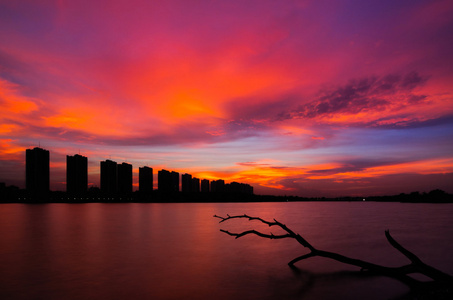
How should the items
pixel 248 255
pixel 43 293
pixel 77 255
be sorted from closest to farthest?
1. pixel 43 293
2. pixel 248 255
3. pixel 77 255

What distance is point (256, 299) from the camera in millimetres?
11133

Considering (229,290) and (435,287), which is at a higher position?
(435,287)

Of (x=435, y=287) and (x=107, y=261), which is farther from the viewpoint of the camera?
(x=107, y=261)

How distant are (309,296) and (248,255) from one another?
9.13 metres

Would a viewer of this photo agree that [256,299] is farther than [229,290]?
No

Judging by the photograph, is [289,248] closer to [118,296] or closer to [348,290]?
[348,290]

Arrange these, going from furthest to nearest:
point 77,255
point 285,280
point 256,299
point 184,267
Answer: point 77,255, point 184,267, point 285,280, point 256,299

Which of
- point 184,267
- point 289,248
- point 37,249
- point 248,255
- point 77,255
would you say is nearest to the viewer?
point 184,267

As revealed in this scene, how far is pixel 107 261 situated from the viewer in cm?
1898

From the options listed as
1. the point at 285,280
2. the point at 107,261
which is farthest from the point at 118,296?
the point at 107,261

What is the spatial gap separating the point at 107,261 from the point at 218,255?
6.49 meters

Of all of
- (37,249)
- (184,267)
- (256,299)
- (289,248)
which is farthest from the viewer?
(37,249)

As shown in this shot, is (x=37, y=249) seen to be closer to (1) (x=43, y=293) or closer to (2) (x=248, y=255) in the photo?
(1) (x=43, y=293)

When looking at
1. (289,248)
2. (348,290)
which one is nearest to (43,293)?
(348,290)
